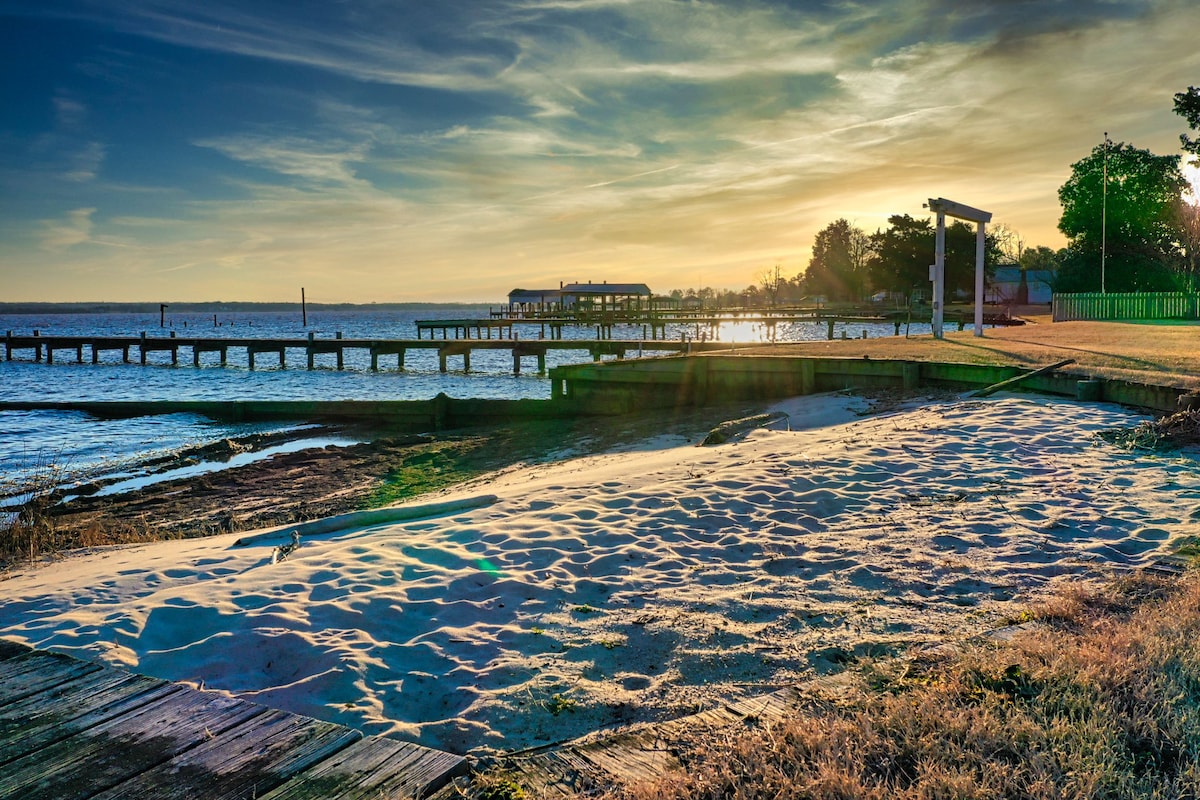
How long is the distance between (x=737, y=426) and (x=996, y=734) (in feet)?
30.8

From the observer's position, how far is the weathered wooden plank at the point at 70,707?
9.00 feet

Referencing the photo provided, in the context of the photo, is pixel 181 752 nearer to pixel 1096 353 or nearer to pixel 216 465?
pixel 216 465

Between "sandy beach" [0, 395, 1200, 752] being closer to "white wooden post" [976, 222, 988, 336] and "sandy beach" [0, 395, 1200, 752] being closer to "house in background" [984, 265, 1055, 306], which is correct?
"white wooden post" [976, 222, 988, 336]

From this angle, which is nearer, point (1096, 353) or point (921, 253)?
point (1096, 353)

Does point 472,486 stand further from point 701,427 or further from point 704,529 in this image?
point 704,529

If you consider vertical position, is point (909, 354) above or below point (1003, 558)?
above

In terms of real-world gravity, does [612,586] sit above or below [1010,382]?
below

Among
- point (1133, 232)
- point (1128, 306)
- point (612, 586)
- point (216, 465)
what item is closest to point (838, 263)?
point (1133, 232)

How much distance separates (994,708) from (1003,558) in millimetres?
2687

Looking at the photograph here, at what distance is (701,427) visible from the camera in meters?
13.8

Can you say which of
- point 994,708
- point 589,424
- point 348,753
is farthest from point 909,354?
point 348,753

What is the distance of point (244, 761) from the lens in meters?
2.60

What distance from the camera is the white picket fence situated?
32.2 metres

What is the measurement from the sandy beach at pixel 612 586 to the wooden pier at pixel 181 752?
632 millimetres
